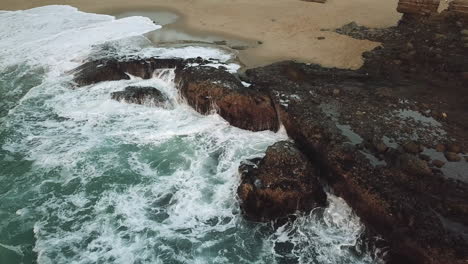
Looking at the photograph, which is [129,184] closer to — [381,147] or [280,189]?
[280,189]

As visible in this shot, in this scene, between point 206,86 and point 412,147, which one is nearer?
point 412,147

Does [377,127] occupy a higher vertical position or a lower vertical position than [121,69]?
lower

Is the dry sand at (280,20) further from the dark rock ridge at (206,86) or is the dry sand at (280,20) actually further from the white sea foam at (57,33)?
the dark rock ridge at (206,86)

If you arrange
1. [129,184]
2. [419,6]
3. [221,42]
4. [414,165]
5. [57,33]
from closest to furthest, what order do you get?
[414,165]
[129,184]
[221,42]
[419,6]
[57,33]

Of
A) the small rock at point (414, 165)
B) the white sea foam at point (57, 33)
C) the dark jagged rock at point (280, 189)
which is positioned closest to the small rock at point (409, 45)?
the small rock at point (414, 165)

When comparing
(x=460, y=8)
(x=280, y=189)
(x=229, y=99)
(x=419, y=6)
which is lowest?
(x=280, y=189)

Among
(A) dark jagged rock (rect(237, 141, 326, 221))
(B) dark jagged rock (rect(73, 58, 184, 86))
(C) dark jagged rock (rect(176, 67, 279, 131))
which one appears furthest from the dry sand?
(A) dark jagged rock (rect(237, 141, 326, 221))

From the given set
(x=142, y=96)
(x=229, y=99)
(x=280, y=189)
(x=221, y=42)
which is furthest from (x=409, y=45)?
(x=142, y=96)

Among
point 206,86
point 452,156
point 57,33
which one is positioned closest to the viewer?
point 452,156
